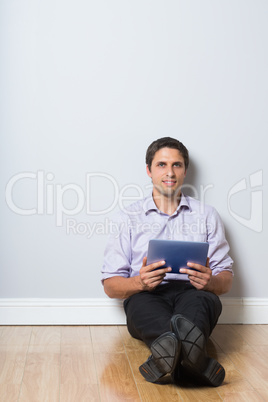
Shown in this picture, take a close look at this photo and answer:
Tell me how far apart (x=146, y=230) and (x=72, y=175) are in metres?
0.53

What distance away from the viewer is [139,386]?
78.7 inches

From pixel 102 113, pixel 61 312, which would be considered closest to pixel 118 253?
pixel 61 312

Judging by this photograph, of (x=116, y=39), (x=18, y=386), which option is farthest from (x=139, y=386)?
(x=116, y=39)

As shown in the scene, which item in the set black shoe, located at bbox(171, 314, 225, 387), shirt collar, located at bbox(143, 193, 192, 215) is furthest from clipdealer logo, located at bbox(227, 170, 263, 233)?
black shoe, located at bbox(171, 314, 225, 387)

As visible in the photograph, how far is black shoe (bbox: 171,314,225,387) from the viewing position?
194cm

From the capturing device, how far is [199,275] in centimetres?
234

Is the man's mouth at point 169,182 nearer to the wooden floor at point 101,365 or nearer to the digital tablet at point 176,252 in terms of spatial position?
the digital tablet at point 176,252

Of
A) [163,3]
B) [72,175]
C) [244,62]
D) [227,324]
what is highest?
[163,3]

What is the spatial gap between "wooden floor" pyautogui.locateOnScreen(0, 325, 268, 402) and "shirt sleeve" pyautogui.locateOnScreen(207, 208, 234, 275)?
0.38 m

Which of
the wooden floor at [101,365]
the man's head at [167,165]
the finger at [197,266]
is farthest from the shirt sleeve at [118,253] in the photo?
the finger at [197,266]

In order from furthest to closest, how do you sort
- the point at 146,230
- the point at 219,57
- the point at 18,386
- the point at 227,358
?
the point at 219,57 < the point at 146,230 < the point at 227,358 < the point at 18,386

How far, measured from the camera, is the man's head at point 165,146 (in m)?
2.72

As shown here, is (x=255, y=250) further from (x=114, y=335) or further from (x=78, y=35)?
(x=78, y=35)

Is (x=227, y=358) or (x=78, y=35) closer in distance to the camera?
(x=227, y=358)
